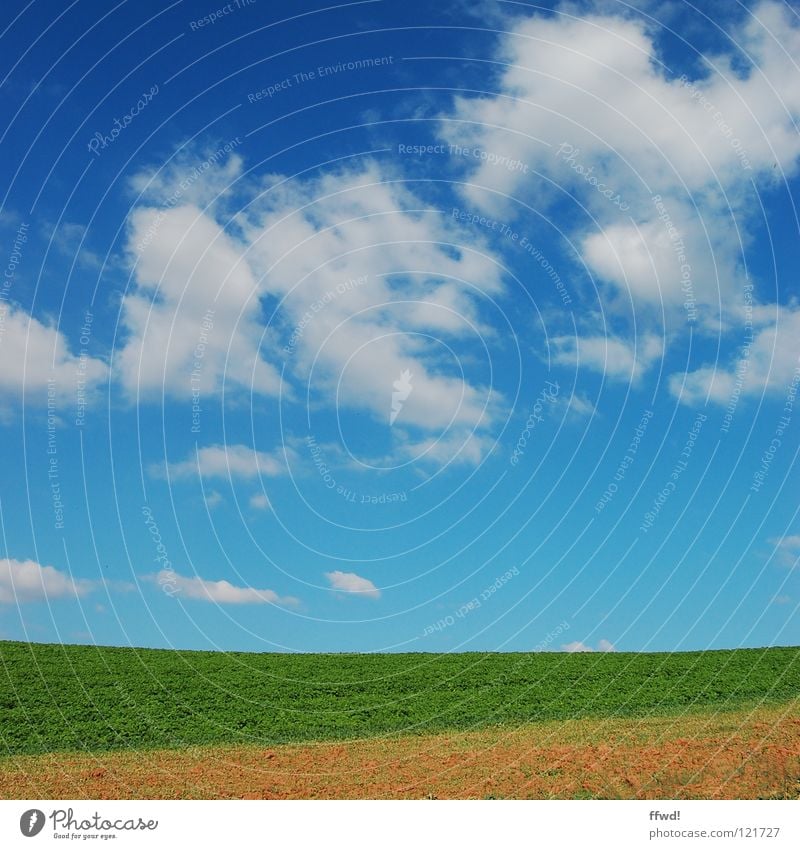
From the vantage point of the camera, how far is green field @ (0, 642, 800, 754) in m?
35.1

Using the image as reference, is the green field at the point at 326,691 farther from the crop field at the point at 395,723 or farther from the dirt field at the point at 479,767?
the dirt field at the point at 479,767

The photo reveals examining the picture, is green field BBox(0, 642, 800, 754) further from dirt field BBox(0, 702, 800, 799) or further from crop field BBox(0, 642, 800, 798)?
dirt field BBox(0, 702, 800, 799)

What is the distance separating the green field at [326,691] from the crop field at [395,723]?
0.14 meters

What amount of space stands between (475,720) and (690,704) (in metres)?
10.5

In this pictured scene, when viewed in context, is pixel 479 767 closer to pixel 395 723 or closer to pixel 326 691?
pixel 395 723

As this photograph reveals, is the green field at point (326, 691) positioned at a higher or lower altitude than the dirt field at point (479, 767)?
higher

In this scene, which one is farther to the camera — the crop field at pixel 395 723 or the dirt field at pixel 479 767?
the crop field at pixel 395 723

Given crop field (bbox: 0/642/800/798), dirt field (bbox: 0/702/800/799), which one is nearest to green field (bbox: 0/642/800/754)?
crop field (bbox: 0/642/800/798)

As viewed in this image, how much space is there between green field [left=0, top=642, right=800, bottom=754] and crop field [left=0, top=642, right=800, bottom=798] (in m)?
0.14

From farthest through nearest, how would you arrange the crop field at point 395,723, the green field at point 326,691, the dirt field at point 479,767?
the green field at point 326,691 < the crop field at point 395,723 < the dirt field at point 479,767

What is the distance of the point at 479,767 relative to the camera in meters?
26.0

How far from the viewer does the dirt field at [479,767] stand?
73.7ft

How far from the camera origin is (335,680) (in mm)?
44031

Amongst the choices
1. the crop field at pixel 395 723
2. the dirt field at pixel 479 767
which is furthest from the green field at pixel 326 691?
the dirt field at pixel 479 767
